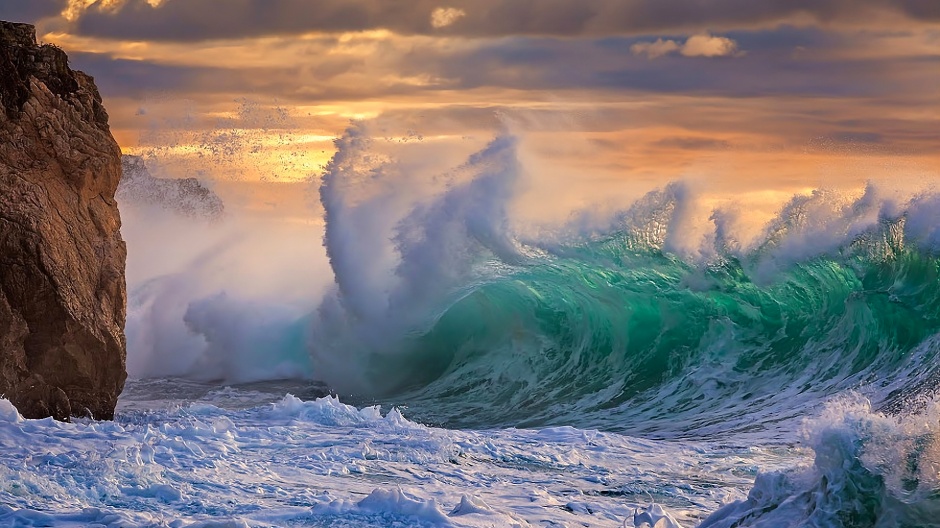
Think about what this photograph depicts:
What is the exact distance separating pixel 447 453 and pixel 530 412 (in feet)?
17.3

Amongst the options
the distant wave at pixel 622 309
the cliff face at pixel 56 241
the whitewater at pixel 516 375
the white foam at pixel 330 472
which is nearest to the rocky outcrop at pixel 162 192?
the whitewater at pixel 516 375

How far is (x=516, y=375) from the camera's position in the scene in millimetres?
16688

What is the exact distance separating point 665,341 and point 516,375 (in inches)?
88.4

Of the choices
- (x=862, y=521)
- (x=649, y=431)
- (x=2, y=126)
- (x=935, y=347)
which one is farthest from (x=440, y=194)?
(x=862, y=521)

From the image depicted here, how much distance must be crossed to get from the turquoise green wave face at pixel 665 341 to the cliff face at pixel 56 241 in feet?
17.4

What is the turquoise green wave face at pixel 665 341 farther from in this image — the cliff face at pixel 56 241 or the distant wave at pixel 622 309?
the cliff face at pixel 56 241

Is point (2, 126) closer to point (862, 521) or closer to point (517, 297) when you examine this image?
point (862, 521)

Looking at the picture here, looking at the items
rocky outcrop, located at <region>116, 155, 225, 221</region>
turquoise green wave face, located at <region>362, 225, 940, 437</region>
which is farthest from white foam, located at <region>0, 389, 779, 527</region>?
rocky outcrop, located at <region>116, 155, 225, 221</region>

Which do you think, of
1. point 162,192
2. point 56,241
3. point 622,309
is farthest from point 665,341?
point 162,192

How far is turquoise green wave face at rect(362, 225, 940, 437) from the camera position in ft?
47.2

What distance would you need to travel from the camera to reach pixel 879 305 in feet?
51.0

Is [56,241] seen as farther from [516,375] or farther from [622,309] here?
[622,309]

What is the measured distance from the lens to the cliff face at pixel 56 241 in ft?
32.7

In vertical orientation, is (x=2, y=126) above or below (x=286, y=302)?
above
